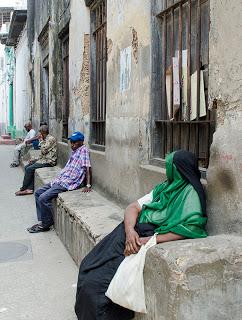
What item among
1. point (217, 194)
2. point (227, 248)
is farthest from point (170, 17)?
point (227, 248)

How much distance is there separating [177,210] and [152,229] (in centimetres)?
25

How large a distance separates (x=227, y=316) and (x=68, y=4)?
674 centimetres

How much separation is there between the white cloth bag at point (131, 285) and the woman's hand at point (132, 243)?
7cm

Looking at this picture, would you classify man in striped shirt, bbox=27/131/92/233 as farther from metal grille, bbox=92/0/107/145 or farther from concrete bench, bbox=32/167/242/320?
concrete bench, bbox=32/167/242/320

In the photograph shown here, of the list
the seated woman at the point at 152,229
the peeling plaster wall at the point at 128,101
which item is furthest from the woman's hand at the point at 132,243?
the peeling plaster wall at the point at 128,101

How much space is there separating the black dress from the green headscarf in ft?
0.32

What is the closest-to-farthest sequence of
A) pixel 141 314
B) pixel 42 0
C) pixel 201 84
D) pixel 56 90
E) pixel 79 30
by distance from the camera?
pixel 141 314, pixel 201 84, pixel 79 30, pixel 56 90, pixel 42 0

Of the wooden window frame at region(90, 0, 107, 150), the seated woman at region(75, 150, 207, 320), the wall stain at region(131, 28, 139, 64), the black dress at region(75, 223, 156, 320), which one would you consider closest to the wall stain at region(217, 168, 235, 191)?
the seated woman at region(75, 150, 207, 320)

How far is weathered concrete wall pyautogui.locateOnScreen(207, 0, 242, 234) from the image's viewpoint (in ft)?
9.45

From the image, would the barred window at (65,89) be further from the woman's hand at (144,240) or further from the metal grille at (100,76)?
the woman's hand at (144,240)

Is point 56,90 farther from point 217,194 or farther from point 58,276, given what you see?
point 217,194

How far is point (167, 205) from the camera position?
121 inches

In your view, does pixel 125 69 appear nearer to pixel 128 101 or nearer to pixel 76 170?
pixel 128 101

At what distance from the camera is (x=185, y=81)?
3.93 m
